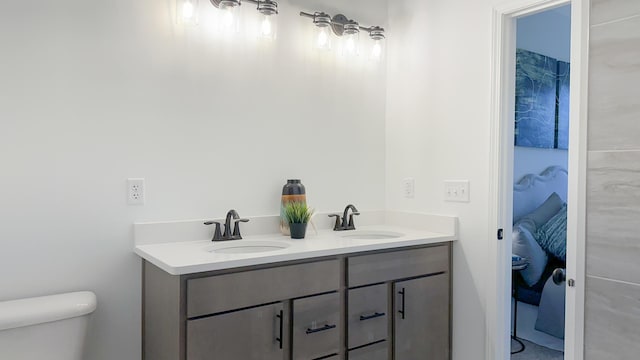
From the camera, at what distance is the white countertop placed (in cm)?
151

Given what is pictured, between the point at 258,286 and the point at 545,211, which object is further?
the point at 545,211

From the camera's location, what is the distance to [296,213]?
2090 mm

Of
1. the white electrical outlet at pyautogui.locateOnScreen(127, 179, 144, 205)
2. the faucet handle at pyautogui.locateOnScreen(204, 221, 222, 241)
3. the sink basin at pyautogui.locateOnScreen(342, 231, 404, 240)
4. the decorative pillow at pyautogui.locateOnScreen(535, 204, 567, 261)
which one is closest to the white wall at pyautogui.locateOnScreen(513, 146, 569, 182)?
the decorative pillow at pyautogui.locateOnScreen(535, 204, 567, 261)

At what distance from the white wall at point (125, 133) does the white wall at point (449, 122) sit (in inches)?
19.7

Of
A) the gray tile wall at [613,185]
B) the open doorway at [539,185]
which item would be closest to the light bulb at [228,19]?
the gray tile wall at [613,185]

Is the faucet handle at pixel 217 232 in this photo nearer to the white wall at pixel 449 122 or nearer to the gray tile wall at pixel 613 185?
the white wall at pixel 449 122

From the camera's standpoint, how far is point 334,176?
8.04 ft

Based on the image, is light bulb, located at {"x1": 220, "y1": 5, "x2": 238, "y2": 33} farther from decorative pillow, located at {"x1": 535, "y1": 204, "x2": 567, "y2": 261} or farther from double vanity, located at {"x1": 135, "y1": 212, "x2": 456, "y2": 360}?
decorative pillow, located at {"x1": 535, "y1": 204, "x2": 567, "y2": 261}

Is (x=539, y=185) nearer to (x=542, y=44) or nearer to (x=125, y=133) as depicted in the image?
(x=542, y=44)

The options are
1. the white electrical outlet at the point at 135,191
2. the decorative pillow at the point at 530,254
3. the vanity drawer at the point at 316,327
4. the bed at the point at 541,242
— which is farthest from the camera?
the decorative pillow at the point at 530,254

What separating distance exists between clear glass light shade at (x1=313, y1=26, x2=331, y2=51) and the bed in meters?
1.91

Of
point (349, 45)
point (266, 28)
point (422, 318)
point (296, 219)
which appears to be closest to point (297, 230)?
point (296, 219)

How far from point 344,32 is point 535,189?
211cm

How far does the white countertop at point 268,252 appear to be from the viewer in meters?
1.51
